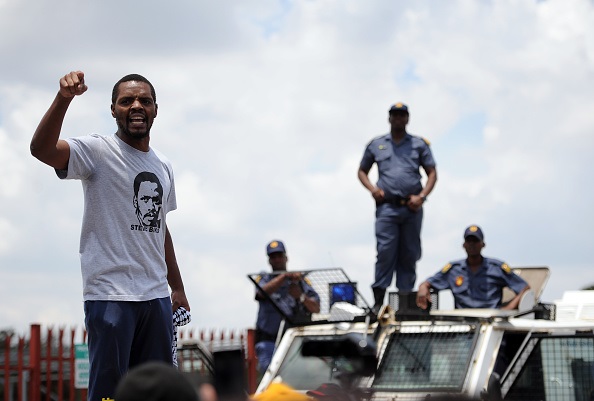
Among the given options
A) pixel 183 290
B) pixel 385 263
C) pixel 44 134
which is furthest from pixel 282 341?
pixel 44 134

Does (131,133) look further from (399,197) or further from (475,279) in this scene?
(399,197)

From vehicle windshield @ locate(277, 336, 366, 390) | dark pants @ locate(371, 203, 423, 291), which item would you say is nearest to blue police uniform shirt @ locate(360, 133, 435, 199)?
dark pants @ locate(371, 203, 423, 291)

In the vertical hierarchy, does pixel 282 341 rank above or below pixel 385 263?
below

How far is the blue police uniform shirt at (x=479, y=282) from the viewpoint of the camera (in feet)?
29.1

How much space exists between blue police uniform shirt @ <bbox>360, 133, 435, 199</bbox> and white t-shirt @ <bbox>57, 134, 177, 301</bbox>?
5.16m

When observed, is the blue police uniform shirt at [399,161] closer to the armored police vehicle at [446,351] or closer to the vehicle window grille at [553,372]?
the armored police vehicle at [446,351]

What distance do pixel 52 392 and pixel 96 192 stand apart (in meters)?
8.26

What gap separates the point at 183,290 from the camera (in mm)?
5160

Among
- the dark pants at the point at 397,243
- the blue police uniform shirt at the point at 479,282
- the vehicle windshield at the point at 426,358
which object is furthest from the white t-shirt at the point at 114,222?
the dark pants at the point at 397,243

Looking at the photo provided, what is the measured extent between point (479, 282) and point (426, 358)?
1.51 m

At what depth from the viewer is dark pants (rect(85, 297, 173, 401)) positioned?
452cm

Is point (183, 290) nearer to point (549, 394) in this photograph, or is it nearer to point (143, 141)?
point (143, 141)

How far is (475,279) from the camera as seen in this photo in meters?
8.98

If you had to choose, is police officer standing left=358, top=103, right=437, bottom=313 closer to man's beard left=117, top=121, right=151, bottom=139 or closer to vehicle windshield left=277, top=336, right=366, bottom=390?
vehicle windshield left=277, top=336, right=366, bottom=390
